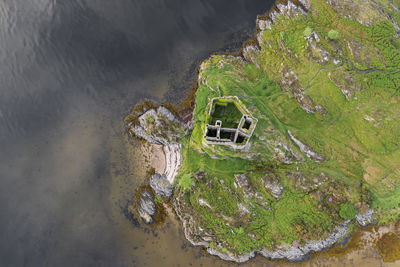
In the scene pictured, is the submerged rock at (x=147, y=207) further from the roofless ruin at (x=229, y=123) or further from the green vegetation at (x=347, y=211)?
the green vegetation at (x=347, y=211)

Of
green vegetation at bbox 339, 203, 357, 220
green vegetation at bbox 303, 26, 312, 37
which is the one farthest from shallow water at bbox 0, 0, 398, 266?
green vegetation at bbox 339, 203, 357, 220

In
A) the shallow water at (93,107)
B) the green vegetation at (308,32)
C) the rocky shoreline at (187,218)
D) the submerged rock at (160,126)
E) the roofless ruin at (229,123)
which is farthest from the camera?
the shallow water at (93,107)

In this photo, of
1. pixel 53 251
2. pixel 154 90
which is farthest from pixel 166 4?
pixel 53 251

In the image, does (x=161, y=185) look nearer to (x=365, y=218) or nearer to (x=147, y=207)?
(x=147, y=207)

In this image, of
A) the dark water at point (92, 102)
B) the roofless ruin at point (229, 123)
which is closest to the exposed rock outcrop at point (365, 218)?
the roofless ruin at point (229, 123)

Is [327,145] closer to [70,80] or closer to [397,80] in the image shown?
[397,80]

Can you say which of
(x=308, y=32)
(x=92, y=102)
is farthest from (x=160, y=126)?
(x=308, y=32)
